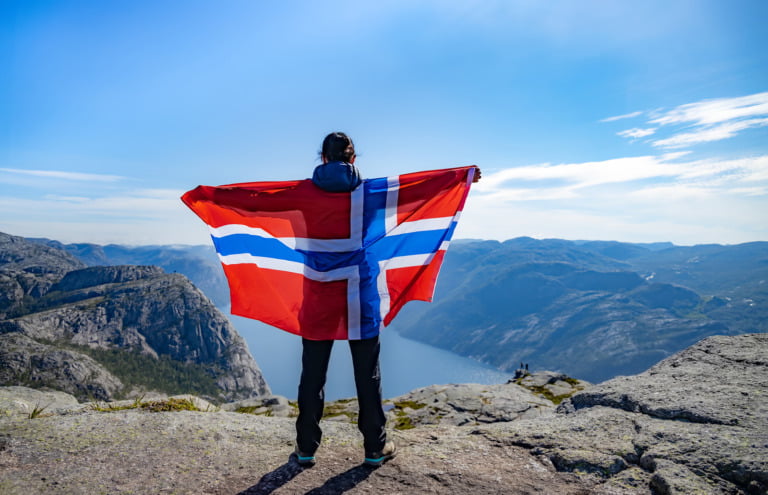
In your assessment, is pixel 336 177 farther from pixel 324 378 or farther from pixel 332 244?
pixel 324 378

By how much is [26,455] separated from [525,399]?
1043cm

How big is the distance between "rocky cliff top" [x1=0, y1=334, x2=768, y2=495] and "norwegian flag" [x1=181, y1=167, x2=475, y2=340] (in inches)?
63.6

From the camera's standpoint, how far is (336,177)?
482 centimetres

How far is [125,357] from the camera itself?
612 feet

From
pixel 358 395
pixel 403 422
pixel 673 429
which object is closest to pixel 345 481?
pixel 358 395

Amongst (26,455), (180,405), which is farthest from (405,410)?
(26,455)

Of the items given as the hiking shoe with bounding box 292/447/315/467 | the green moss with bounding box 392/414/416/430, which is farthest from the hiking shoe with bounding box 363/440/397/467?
the green moss with bounding box 392/414/416/430

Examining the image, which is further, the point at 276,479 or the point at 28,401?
the point at 28,401

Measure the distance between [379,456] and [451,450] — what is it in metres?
1.06

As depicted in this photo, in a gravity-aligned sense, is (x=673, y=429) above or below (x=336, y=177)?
below

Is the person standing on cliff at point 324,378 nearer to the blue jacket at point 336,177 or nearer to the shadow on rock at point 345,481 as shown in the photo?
the blue jacket at point 336,177

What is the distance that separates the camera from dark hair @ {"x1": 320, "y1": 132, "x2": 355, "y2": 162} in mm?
4828

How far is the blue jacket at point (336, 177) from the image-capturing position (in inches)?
189

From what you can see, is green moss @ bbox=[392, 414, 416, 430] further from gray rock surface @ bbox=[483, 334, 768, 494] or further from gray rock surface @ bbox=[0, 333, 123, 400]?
gray rock surface @ bbox=[0, 333, 123, 400]
